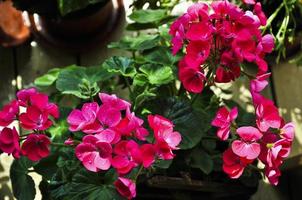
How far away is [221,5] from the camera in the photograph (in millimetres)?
1078

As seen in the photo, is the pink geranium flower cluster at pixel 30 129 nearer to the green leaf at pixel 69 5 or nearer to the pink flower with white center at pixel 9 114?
the pink flower with white center at pixel 9 114

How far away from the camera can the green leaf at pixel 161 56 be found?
4.22ft

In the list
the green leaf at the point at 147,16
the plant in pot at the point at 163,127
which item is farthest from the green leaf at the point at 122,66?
the green leaf at the point at 147,16

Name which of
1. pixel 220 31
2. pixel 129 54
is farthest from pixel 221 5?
pixel 129 54

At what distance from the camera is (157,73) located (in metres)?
1.26

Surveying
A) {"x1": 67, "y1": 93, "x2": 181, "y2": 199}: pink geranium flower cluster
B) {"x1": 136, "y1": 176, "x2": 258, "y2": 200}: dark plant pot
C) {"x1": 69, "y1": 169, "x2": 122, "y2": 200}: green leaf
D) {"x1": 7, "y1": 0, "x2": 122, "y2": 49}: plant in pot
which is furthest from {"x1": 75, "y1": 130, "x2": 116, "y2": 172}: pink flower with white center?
{"x1": 7, "y1": 0, "x2": 122, "y2": 49}: plant in pot

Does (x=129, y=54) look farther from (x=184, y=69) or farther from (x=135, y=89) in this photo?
(x=184, y=69)

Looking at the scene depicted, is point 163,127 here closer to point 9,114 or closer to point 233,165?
point 233,165

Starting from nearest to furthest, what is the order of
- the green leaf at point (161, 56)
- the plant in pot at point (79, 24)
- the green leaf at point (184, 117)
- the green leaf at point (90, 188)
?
the green leaf at point (90, 188) < the green leaf at point (184, 117) < the green leaf at point (161, 56) < the plant in pot at point (79, 24)

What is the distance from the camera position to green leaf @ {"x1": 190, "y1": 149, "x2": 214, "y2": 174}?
47.2 inches

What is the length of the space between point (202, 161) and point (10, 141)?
39cm

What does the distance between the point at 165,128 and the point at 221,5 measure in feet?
0.83

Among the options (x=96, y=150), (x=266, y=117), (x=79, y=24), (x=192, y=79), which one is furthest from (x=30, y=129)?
(x=79, y=24)

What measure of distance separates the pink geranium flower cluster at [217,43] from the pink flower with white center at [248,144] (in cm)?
11
